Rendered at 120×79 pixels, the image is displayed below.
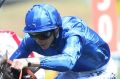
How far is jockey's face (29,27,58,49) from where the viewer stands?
5207 mm

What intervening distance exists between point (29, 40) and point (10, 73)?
0.53 m

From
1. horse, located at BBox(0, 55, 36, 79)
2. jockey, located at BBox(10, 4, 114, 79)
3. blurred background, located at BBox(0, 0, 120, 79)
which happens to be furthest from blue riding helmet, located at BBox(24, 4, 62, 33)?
blurred background, located at BBox(0, 0, 120, 79)

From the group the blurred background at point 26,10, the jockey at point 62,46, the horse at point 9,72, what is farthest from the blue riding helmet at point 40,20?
the blurred background at point 26,10

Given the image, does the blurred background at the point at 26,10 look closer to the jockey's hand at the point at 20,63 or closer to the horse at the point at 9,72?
the horse at the point at 9,72

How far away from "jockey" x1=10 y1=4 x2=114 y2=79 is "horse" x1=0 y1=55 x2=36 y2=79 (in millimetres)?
178

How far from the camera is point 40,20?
17.1 ft

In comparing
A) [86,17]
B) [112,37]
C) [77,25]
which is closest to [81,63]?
[77,25]

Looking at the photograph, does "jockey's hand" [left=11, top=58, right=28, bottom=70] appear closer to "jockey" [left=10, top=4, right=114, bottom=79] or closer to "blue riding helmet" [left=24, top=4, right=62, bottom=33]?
"jockey" [left=10, top=4, right=114, bottom=79]

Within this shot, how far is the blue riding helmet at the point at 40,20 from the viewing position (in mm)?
5184

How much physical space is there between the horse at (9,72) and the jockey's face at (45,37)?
0.21 m

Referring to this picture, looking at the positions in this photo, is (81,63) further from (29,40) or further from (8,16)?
(8,16)

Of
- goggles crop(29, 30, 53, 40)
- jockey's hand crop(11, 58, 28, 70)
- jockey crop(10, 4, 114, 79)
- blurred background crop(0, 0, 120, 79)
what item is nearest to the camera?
jockey's hand crop(11, 58, 28, 70)

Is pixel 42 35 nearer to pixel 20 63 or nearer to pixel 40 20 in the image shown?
pixel 40 20

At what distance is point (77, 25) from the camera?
5.56 m
